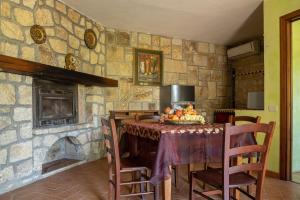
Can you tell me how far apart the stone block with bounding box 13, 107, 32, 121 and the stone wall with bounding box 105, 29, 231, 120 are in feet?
6.23

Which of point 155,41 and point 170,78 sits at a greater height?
point 155,41

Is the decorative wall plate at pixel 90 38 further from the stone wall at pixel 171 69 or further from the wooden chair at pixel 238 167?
the wooden chair at pixel 238 167

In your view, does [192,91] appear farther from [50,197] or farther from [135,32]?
[50,197]

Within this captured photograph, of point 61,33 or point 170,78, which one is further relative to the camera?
point 170,78

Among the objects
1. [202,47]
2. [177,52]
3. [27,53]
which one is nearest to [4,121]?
[27,53]

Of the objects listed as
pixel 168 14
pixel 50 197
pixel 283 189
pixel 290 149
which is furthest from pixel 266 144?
pixel 168 14

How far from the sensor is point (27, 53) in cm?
309

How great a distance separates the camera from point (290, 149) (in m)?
3.26

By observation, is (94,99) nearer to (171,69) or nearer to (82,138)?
(82,138)

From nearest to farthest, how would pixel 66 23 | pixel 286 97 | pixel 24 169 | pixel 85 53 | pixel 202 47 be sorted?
pixel 24 169, pixel 286 97, pixel 66 23, pixel 85 53, pixel 202 47

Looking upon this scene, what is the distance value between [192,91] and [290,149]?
244cm

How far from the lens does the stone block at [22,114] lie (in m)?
2.90

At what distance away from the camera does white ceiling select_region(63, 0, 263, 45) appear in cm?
381

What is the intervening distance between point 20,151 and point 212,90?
4572 millimetres
